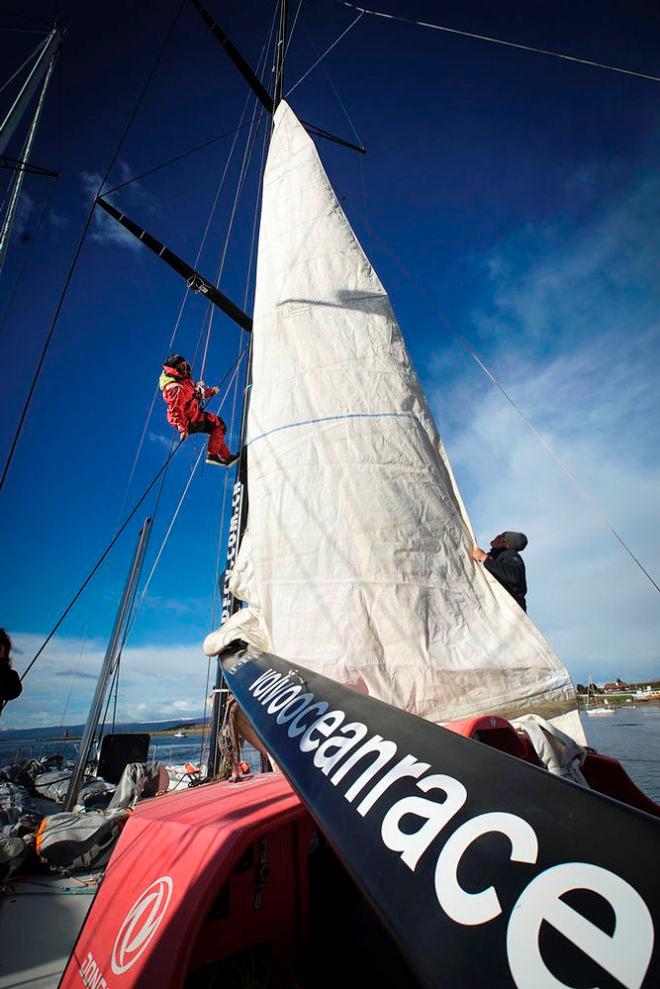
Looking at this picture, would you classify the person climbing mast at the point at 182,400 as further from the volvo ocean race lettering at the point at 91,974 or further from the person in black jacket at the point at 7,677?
the volvo ocean race lettering at the point at 91,974

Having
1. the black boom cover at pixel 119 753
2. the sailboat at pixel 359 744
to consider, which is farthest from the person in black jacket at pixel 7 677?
the black boom cover at pixel 119 753

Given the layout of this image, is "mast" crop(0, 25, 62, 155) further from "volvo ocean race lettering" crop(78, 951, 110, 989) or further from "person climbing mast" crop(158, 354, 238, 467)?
"volvo ocean race lettering" crop(78, 951, 110, 989)

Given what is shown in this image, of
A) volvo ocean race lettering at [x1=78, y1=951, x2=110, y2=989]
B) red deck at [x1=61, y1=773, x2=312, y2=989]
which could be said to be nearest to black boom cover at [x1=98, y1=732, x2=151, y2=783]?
red deck at [x1=61, y1=773, x2=312, y2=989]

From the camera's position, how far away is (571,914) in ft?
1.33

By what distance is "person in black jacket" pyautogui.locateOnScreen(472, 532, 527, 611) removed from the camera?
2.81 m

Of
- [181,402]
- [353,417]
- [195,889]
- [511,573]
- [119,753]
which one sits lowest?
[119,753]

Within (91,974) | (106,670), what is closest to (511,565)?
(91,974)

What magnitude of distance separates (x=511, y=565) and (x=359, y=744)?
2348 millimetres

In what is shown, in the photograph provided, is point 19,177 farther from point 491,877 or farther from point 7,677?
point 491,877

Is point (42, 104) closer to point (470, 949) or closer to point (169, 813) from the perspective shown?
point (169, 813)

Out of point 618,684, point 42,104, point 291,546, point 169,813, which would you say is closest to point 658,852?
point 169,813

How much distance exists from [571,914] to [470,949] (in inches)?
4.8

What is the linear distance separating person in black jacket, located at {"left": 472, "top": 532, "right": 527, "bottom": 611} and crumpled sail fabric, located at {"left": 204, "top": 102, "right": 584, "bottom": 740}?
0.21 m

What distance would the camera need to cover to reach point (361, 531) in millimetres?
2654
